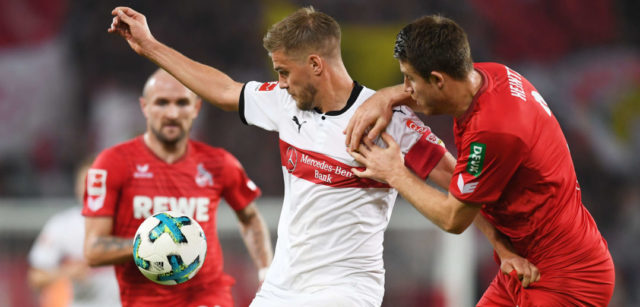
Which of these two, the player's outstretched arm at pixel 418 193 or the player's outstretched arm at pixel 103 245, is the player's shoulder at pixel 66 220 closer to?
the player's outstretched arm at pixel 103 245

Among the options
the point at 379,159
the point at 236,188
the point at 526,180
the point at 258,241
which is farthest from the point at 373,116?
the point at 258,241

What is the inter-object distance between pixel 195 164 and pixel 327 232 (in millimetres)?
1391

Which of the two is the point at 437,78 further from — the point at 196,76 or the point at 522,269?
the point at 196,76

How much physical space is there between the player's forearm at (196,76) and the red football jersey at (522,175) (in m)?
1.11

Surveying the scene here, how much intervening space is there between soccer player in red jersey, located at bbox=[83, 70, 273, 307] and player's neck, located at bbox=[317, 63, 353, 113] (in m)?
1.27

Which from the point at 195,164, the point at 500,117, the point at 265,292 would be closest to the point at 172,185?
the point at 195,164

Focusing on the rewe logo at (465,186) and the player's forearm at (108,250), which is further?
the player's forearm at (108,250)

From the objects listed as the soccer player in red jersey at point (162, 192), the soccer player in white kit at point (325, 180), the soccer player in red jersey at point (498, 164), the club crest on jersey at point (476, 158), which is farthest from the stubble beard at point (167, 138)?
the club crest on jersey at point (476, 158)

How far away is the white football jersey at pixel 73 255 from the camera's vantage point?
6.55 metres

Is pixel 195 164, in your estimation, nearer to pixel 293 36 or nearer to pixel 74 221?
pixel 293 36

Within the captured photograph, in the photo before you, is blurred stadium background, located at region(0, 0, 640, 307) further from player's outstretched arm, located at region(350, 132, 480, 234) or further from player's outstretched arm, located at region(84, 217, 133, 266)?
player's outstretched arm, located at region(350, 132, 480, 234)

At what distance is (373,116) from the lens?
3234mm

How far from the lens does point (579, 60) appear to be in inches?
391

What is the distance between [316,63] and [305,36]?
13 cm
